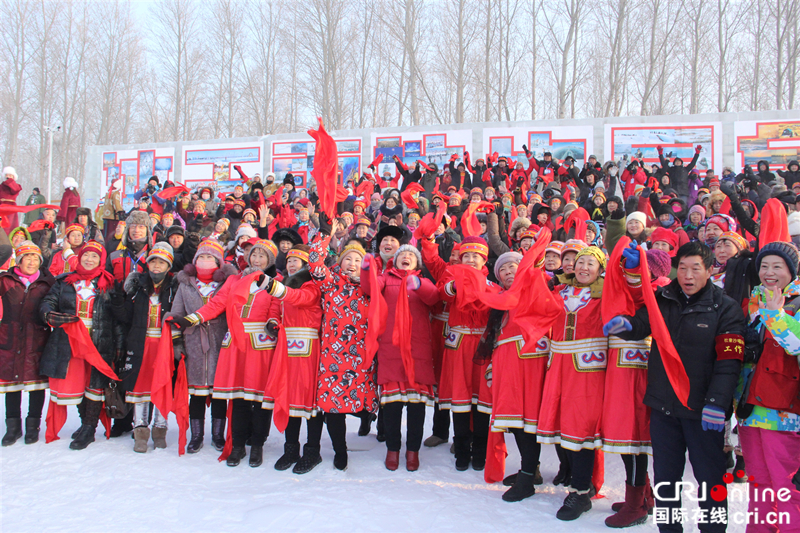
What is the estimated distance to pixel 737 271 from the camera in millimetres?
3744

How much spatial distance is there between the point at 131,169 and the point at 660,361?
17877mm

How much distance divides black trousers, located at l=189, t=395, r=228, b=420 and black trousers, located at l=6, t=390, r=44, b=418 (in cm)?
135

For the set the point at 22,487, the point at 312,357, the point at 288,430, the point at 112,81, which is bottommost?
the point at 22,487

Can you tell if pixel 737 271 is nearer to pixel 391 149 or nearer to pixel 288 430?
pixel 288 430

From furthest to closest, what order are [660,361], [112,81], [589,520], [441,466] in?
[112,81] < [441,466] < [589,520] < [660,361]

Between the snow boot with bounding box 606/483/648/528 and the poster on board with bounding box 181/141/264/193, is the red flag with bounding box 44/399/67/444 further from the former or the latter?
the poster on board with bounding box 181/141/264/193

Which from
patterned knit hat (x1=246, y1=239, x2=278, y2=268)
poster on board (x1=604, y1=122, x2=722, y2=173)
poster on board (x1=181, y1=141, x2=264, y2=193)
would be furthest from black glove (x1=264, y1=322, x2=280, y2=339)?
poster on board (x1=181, y1=141, x2=264, y2=193)

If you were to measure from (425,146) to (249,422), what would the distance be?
10.9 metres

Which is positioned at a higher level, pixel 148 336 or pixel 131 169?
pixel 131 169

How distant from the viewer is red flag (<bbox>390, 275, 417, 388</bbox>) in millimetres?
3824

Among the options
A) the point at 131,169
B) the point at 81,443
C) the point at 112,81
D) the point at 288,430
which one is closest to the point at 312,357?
the point at 288,430

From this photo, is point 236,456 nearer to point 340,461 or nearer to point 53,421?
point 340,461

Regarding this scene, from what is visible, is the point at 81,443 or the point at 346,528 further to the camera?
the point at 81,443

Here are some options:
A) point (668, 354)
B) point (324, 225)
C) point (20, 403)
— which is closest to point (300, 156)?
point (324, 225)
